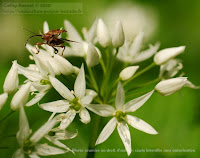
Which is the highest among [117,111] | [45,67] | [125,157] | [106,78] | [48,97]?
[45,67]

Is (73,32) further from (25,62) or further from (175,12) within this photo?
(175,12)

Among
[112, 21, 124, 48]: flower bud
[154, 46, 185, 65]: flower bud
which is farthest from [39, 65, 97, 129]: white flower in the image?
[154, 46, 185, 65]: flower bud

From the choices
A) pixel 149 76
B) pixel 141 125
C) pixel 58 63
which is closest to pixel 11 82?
pixel 58 63

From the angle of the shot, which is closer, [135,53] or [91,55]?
[91,55]

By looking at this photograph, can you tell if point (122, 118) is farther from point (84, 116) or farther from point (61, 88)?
point (61, 88)

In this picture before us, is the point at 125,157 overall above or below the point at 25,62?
below

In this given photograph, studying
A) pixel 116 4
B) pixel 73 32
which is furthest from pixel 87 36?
pixel 116 4

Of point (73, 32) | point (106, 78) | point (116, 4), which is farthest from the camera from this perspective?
point (116, 4)
